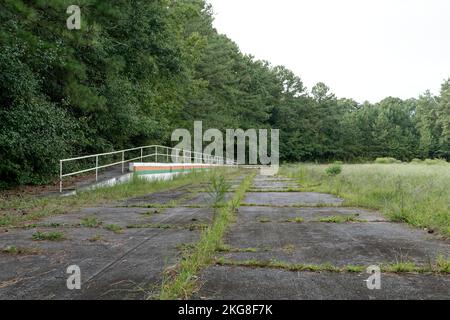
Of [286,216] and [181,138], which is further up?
[181,138]

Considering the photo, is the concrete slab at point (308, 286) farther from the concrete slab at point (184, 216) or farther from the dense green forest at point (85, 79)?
the dense green forest at point (85, 79)

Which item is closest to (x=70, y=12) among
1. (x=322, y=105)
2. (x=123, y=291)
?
(x=123, y=291)

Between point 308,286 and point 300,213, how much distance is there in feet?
12.0

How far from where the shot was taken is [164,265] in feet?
10.8

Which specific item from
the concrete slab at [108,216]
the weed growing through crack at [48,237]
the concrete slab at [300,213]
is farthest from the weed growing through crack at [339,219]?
the weed growing through crack at [48,237]

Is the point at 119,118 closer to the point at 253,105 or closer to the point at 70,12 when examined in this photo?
the point at 70,12

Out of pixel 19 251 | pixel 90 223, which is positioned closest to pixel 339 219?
pixel 90 223

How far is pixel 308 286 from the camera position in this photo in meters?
2.79

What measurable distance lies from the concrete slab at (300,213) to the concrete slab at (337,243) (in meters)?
0.41

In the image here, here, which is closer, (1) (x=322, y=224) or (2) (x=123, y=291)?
(2) (x=123, y=291)

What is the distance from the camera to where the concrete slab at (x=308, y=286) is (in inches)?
103
